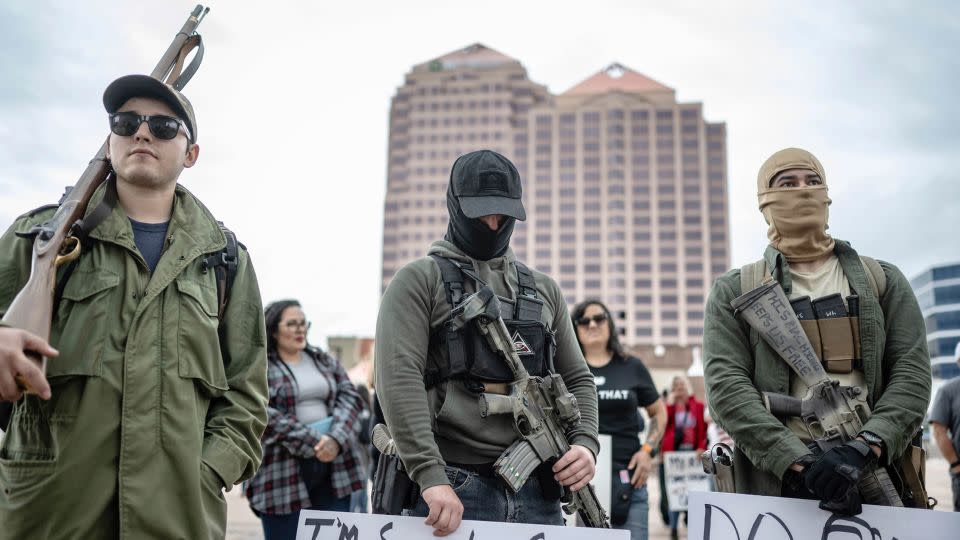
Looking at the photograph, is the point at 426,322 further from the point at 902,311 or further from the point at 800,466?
the point at 902,311

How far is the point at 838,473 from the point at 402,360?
5.00 feet

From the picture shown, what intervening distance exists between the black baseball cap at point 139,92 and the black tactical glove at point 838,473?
8.03ft

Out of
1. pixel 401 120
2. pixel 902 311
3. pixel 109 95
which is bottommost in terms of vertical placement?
pixel 902 311

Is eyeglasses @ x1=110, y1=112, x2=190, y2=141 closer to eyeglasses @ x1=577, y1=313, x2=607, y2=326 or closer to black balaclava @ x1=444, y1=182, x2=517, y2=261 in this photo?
black balaclava @ x1=444, y1=182, x2=517, y2=261

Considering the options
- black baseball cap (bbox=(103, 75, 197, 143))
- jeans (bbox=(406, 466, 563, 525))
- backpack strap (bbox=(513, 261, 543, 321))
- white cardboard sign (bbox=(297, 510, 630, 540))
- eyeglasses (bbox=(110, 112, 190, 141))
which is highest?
black baseball cap (bbox=(103, 75, 197, 143))

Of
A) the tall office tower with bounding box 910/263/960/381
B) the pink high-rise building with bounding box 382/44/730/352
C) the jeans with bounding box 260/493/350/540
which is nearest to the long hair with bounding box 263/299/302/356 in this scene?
the jeans with bounding box 260/493/350/540

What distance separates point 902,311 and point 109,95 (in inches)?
117

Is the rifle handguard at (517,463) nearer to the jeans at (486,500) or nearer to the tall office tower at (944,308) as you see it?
the jeans at (486,500)

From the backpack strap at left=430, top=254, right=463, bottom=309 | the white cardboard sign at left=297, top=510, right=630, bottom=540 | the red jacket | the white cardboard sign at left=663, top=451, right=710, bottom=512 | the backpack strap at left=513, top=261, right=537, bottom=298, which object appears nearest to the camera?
the white cardboard sign at left=297, top=510, right=630, bottom=540

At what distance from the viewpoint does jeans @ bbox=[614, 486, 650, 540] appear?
5.57 metres

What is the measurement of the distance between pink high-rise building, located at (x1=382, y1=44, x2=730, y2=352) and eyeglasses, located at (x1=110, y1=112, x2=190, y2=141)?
12604 cm

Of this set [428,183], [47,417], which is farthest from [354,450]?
[428,183]

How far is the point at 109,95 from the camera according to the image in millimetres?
2686

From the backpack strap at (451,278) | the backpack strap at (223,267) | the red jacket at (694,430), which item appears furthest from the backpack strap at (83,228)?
the red jacket at (694,430)
